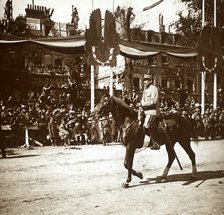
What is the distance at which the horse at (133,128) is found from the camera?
14.5ft

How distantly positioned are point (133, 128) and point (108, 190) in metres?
0.93

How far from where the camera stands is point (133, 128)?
466cm

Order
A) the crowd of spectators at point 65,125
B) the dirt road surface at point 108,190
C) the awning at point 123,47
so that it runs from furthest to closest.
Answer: the crowd of spectators at point 65,125 < the awning at point 123,47 < the dirt road surface at point 108,190

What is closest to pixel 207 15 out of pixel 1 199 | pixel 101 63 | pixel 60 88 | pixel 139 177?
pixel 101 63

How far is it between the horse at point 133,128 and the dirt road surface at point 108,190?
0.27 m

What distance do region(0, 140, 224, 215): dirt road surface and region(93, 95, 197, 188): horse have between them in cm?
27

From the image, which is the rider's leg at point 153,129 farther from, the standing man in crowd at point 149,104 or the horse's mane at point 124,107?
the horse's mane at point 124,107

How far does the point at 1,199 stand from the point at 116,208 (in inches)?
52.9

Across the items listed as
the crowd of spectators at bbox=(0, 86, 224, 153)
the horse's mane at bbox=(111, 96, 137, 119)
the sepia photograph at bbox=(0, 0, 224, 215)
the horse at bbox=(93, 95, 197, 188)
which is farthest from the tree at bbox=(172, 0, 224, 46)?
the horse's mane at bbox=(111, 96, 137, 119)

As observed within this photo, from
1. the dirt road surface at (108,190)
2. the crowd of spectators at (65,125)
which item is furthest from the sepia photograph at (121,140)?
the crowd of spectators at (65,125)

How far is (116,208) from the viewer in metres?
3.81

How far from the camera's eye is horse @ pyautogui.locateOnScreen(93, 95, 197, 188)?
4414mm

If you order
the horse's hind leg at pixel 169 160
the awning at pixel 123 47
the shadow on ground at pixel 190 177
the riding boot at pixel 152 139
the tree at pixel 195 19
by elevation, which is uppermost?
the tree at pixel 195 19

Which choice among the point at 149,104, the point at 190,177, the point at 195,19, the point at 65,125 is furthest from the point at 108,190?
the point at 65,125
